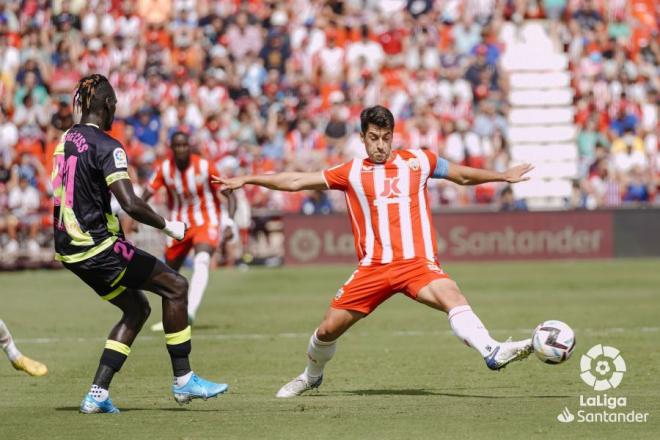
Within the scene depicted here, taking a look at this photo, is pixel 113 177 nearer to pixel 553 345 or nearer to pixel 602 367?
pixel 553 345

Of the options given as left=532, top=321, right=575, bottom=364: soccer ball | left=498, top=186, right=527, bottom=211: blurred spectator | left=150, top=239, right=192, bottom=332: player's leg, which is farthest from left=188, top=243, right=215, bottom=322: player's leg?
left=498, top=186, right=527, bottom=211: blurred spectator

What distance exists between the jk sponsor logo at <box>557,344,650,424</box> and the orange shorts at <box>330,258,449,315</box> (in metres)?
1.41

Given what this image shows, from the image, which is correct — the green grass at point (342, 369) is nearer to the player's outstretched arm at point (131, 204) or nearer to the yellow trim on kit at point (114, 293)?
the yellow trim on kit at point (114, 293)

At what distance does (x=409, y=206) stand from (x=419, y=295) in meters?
0.69

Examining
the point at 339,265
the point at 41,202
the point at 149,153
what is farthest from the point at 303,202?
the point at 41,202

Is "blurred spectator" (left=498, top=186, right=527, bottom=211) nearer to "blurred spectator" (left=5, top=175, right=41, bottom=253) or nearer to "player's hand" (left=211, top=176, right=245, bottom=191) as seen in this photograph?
"blurred spectator" (left=5, top=175, right=41, bottom=253)

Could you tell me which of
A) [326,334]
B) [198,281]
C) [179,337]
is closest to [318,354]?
[326,334]

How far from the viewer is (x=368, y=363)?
12125 mm

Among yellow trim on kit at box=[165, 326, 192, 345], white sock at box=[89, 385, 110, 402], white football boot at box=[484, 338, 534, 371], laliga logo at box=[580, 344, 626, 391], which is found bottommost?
laliga logo at box=[580, 344, 626, 391]

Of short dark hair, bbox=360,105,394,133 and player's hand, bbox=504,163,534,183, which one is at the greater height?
short dark hair, bbox=360,105,394,133

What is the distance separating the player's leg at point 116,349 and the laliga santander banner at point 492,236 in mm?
16219

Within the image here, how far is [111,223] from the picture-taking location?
912cm

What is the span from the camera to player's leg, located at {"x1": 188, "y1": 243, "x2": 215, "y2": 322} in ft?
48.8

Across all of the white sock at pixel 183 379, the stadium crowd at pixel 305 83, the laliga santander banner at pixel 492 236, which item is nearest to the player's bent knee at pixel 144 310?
the white sock at pixel 183 379
